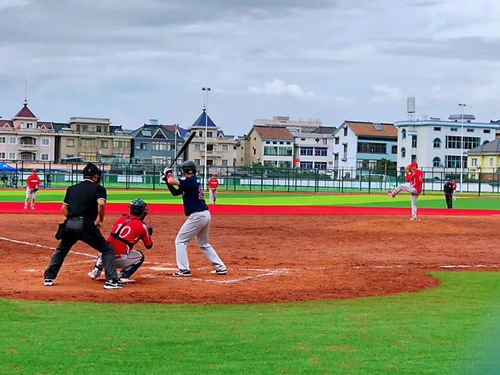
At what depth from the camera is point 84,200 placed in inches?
493

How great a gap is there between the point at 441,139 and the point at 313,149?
3348cm

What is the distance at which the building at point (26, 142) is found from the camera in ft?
433

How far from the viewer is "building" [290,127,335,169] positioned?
15388 cm

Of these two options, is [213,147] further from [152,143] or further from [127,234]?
[127,234]

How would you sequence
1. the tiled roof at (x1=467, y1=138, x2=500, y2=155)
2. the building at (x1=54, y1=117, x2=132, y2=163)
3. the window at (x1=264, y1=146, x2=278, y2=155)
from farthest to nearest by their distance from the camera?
the window at (x1=264, y1=146, x2=278, y2=155)
the building at (x1=54, y1=117, x2=132, y2=163)
the tiled roof at (x1=467, y1=138, x2=500, y2=155)

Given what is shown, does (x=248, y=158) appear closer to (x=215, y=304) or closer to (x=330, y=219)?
(x=330, y=219)

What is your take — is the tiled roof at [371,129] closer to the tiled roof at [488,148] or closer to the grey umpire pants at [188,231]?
the tiled roof at [488,148]

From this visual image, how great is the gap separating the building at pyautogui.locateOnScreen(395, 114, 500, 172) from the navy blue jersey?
114 m

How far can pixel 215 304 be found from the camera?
1132 cm

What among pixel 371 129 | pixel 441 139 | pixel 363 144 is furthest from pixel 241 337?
pixel 371 129

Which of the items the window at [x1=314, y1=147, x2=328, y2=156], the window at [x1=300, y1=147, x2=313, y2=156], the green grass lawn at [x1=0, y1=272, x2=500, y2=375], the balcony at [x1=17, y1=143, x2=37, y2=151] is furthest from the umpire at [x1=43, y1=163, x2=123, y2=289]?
the window at [x1=314, y1=147, x2=328, y2=156]

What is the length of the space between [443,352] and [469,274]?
8035 mm

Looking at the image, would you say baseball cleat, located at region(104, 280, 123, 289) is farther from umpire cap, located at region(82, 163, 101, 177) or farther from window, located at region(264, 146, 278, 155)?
window, located at region(264, 146, 278, 155)

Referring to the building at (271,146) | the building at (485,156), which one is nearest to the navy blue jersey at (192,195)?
the building at (485,156)
